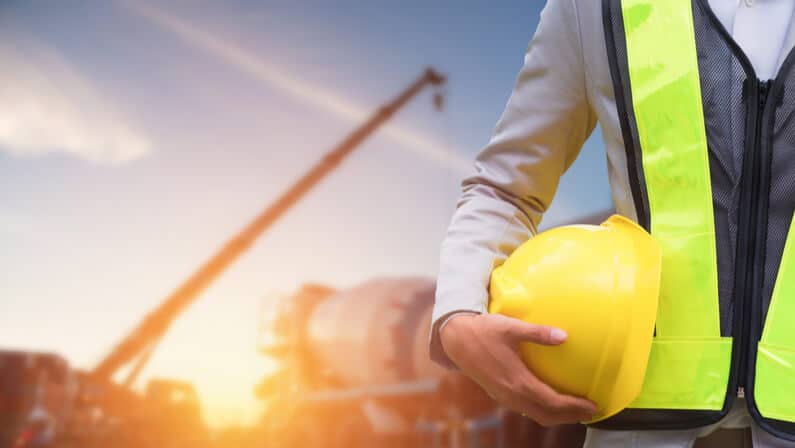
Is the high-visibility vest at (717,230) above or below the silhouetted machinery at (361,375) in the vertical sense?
above

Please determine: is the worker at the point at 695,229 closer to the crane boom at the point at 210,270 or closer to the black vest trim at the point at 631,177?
the black vest trim at the point at 631,177

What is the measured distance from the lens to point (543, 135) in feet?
4.51

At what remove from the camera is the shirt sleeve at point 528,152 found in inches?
51.1

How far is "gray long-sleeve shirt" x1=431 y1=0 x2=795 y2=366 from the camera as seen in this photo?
3.74 ft

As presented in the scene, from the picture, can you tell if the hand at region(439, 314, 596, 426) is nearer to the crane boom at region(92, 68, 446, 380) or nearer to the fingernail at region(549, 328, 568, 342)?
the fingernail at region(549, 328, 568, 342)

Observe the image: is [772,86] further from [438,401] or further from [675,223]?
[438,401]

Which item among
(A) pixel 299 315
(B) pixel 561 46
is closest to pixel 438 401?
(A) pixel 299 315

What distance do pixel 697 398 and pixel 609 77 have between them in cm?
46

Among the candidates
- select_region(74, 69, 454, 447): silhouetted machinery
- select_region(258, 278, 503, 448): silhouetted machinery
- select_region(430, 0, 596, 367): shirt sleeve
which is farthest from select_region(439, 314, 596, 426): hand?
select_region(74, 69, 454, 447): silhouetted machinery

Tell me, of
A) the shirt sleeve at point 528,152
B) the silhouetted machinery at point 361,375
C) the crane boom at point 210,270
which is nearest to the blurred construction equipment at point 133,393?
the crane boom at point 210,270

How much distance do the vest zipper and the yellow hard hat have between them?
11 centimetres

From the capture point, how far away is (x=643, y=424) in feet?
3.53

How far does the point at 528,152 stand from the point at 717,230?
1.28ft

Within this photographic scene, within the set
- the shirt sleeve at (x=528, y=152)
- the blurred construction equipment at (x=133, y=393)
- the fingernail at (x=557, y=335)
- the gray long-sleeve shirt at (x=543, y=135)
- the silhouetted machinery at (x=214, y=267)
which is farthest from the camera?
the silhouetted machinery at (x=214, y=267)
